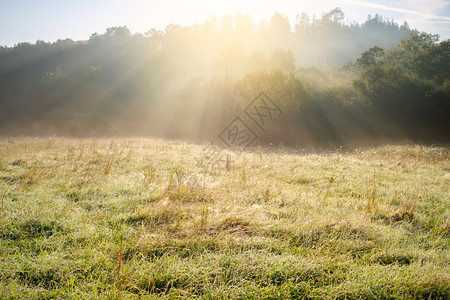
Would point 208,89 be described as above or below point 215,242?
above

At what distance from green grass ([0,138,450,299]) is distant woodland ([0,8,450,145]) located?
1935 centimetres

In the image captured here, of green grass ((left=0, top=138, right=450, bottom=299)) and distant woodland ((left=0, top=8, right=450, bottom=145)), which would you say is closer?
green grass ((left=0, top=138, right=450, bottom=299))

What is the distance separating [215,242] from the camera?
3227mm

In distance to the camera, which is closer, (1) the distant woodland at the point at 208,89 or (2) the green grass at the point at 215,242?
(2) the green grass at the point at 215,242

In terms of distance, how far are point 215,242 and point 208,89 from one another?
106 feet

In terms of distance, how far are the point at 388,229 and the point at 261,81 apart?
24.1 m

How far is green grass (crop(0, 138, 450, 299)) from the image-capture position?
2457 mm

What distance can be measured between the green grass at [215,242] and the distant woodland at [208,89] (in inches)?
762

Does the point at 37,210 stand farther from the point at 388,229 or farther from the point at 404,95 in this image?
the point at 404,95

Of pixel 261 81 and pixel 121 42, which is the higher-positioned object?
pixel 121 42

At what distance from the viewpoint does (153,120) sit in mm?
37531

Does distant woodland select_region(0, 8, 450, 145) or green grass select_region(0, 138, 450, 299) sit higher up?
distant woodland select_region(0, 8, 450, 145)

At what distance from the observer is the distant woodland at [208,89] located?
75.2 feet

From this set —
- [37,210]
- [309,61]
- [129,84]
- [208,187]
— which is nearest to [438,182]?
[208,187]
